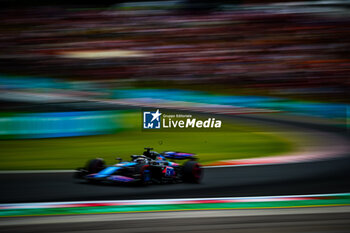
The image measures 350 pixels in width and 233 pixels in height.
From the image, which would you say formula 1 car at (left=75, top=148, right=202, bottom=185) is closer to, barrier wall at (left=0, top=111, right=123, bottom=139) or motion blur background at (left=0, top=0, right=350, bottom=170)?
motion blur background at (left=0, top=0, right=350, bottom=170)

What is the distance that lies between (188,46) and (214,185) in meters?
9.60

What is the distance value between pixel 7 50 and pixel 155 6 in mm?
5387

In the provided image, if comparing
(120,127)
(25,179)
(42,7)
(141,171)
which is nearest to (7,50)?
(42,7)

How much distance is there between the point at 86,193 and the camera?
5258mm

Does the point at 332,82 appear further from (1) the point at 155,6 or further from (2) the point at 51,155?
(2) the point at 51,155

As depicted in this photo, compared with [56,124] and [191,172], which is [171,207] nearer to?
[191,172]

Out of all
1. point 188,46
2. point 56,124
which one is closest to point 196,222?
point 56,124

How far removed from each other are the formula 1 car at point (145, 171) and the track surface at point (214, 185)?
0.11 meters

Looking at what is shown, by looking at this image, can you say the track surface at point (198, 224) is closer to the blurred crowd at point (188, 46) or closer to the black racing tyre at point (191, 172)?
the black racing tyre at point (191, 172)

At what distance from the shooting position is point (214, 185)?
5.89 m

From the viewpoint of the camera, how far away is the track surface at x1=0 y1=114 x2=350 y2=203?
5.24 m

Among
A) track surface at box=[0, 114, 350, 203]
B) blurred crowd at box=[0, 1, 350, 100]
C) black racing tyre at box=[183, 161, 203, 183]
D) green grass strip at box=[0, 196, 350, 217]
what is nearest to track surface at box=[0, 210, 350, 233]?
green grass strip at box=[0, 196, 350, 217]

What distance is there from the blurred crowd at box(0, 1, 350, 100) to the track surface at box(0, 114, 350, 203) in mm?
6501

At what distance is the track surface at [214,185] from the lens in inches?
206
